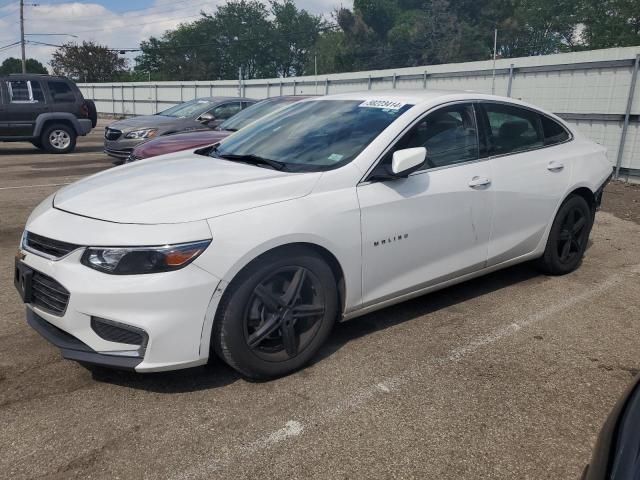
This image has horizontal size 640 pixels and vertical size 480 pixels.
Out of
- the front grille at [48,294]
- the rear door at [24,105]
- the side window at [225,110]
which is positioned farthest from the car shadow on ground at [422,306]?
the rear door at [24,105]

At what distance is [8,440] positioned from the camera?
8.43ft

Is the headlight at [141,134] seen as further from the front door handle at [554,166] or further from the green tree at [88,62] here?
the green tree at [88,62]

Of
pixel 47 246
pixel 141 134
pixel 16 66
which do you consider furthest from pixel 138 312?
pixel 16 66

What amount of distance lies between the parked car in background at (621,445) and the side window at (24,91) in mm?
14667

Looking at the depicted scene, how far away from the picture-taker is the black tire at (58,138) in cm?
1408

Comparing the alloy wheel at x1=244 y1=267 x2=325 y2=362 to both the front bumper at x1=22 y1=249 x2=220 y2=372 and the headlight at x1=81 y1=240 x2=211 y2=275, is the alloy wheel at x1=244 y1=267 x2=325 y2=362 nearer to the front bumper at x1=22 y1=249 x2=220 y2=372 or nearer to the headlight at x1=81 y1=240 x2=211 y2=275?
the front bumper at x1=22 y1=249 x2=220 y2=372

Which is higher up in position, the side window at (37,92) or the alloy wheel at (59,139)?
the side window at (37,92)

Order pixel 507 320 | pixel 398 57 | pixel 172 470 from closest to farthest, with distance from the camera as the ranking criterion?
pixel 172 470 < pixel 507 320 < pixel 398 57

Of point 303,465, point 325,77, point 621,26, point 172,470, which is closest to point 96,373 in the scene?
point 172,470

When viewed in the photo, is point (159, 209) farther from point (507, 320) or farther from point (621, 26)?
point (621, 26)

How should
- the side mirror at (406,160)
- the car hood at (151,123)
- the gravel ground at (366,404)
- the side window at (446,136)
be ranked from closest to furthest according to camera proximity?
the gravel ground at (366,404) → the side mirror at (406,160) → the side window at (446,136) → the car hood at (151,123)

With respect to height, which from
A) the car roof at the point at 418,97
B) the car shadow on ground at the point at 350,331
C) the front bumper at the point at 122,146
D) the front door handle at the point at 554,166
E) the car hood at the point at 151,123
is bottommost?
the car shadow on ground at the point at 350,331

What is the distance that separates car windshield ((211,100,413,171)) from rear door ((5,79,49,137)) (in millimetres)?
11232

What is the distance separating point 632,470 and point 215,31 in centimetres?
8170
